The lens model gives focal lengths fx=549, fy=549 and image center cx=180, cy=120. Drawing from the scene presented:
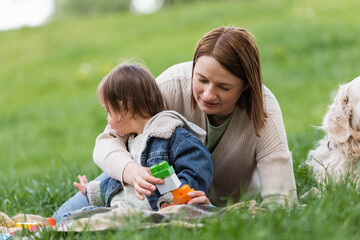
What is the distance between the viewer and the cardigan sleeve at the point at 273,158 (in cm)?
374

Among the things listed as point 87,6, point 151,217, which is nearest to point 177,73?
point 151,217

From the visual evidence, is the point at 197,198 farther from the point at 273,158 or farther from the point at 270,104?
the point at 270,104

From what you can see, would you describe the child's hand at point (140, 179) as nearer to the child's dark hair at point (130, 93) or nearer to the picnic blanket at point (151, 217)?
the picnic blanket at point (151, 217)

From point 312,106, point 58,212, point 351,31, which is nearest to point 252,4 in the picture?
point 351,31

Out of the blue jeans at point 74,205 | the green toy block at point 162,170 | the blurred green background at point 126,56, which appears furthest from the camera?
the blurred green background at point 126,56

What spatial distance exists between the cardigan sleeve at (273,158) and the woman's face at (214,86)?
34 centimetres

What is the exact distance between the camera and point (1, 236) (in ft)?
10.7

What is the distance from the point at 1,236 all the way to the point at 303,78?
30.6ft

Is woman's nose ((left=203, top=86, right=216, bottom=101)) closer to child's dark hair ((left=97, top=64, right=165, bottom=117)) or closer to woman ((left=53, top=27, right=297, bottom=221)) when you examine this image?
woman ((left=53, top=27, right=297, bottom=221))

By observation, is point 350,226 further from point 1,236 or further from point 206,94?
point 1,236

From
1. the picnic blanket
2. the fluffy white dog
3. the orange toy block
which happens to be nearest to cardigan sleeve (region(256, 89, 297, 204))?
the fluffy white dog

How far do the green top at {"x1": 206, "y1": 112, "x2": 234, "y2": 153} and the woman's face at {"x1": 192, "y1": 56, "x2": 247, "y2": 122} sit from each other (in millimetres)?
219

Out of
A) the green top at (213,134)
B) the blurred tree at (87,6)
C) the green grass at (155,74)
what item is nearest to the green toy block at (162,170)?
the green grass at (155,74)

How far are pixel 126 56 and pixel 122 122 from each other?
14.4 feet
